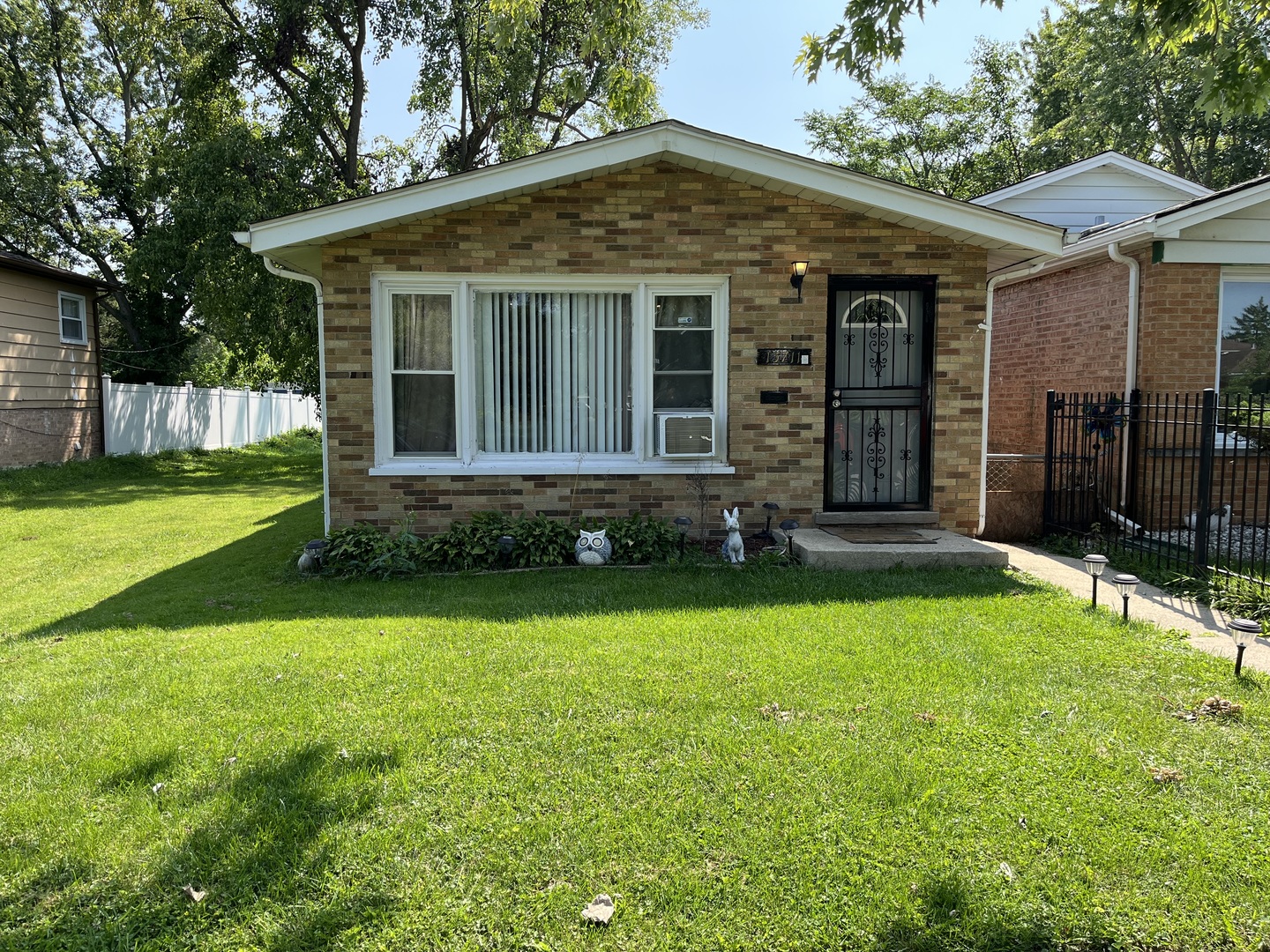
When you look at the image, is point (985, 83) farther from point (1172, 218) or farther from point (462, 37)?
point (1172, 218)

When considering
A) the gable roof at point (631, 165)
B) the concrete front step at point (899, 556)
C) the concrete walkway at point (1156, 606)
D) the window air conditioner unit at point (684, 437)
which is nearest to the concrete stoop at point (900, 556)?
the concrete front step at point (899, 556)

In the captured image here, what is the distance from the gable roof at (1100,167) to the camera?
12133 millimetres

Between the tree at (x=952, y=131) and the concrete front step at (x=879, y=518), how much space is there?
880 inches

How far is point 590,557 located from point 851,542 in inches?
90.0

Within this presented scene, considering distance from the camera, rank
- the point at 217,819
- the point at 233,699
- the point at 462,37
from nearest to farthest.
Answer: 1. the point at 217,819
2. the point at 233,699
3. the point at 462,37

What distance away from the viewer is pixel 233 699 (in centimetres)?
401

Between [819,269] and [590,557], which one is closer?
[590,557]

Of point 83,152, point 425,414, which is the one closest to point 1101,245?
point 425,414

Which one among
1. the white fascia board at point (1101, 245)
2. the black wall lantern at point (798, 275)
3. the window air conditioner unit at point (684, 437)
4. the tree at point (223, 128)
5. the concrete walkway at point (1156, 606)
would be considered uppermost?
the tree at point (223, 128)

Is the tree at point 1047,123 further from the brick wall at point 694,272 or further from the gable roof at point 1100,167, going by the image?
the brick wall at point 694,272

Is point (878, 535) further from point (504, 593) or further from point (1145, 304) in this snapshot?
point (1145, 304)

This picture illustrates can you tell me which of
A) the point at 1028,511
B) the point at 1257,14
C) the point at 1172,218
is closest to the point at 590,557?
the point at 1028,511

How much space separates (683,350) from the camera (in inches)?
306

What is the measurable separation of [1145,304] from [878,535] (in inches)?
161
